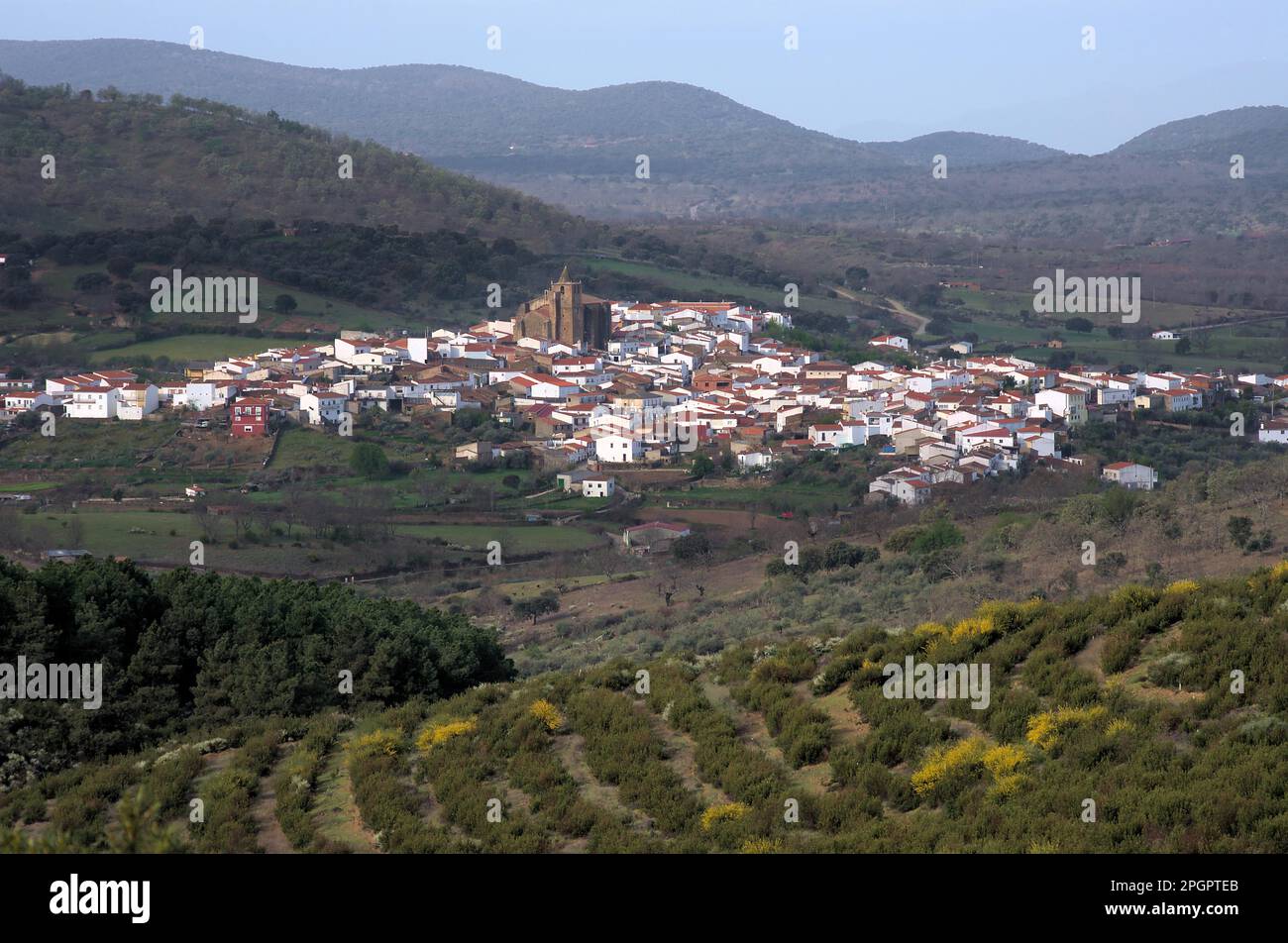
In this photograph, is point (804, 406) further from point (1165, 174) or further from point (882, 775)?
point (1165, 174)

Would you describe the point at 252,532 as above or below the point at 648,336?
below

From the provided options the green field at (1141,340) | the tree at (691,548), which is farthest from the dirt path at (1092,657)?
the green field at (1141,340)

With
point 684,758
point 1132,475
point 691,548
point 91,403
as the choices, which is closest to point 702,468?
point 691,548

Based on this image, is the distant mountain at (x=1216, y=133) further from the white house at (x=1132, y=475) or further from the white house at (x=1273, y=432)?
the white house at (x=1132, y=475)

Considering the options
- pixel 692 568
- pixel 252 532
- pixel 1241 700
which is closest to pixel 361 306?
pixel 252 532

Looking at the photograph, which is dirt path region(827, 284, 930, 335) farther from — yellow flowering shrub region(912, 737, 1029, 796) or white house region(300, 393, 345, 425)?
yellow flowering shrub region(912, 737, 1029, 796)
